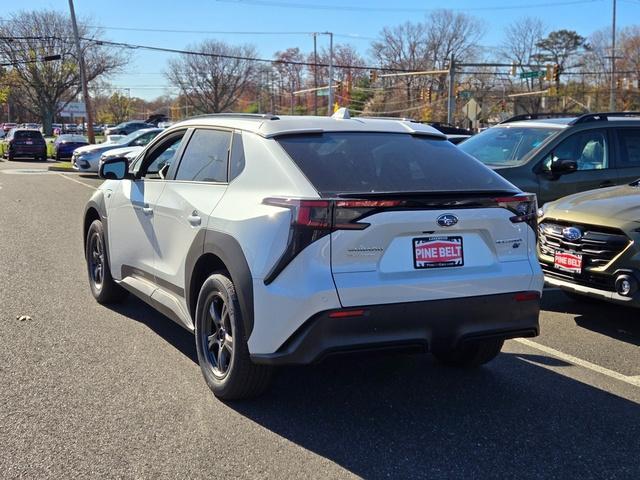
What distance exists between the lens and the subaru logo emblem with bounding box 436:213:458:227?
3496 millimetres

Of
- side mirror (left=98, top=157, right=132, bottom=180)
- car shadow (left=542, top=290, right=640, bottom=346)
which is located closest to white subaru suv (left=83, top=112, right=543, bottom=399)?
side mirror (left=98, top=157, right=132, bottom=180)

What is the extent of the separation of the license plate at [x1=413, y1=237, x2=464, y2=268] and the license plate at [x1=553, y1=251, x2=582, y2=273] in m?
2.46

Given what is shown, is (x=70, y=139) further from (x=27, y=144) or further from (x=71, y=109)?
(x=71, y=109)

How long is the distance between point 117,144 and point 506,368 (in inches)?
748

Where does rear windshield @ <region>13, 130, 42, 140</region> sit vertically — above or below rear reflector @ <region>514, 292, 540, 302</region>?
above

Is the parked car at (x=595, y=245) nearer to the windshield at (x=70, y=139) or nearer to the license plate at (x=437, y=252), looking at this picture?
the license plate at (x=437, y=252)

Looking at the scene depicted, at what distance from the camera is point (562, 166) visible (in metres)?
7.54

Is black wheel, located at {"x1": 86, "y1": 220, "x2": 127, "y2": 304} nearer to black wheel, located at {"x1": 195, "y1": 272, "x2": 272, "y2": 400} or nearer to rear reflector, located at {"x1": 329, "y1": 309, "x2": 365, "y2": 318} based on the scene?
black wheel, located at {"x1": 195, "y1": 272, "x2": 272, "y2": 400}

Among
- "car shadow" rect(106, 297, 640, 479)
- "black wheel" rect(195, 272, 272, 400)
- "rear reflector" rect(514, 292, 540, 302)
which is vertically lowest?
"car shadow" rect(106, 297, 640, 479)

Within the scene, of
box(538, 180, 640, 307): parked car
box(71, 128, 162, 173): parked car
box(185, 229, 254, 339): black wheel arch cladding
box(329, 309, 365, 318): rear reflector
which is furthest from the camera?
box(71, 128, 162, 173): parked car

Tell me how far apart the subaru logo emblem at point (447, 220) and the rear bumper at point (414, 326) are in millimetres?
417

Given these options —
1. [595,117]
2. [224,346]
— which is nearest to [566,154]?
[595,117]

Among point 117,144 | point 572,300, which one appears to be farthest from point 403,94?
point 572,300

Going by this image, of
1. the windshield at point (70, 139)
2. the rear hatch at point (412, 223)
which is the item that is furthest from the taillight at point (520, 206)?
the windshield at point (70, 139)
